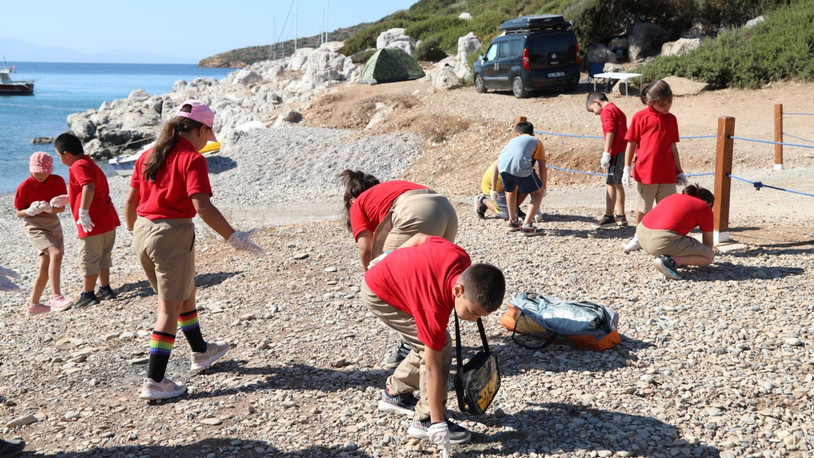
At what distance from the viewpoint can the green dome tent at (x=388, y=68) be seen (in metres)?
25.0

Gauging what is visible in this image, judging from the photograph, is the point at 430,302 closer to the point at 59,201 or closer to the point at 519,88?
the point at 59,201

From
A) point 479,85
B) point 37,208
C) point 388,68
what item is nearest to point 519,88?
point 479,85

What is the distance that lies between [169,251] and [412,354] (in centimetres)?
161

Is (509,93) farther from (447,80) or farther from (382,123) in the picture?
(382,123)

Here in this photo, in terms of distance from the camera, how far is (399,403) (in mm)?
3996

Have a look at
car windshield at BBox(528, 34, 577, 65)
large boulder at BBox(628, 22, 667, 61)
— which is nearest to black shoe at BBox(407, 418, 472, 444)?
car windshield at BBox(528, 34, 577, 65)

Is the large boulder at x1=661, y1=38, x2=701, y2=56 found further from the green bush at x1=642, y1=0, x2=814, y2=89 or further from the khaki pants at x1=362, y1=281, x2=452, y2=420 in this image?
the khaki pants at x1=362, y1=281, x2=452, y2=420

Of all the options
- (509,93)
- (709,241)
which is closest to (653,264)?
(709,241)

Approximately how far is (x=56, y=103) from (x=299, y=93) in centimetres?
4181

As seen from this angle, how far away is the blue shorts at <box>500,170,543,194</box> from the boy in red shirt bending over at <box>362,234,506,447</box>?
4417 mm

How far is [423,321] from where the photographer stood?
3.22m

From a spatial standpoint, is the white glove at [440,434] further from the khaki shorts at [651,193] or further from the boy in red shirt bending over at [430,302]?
the khaki shorts at [651,193]

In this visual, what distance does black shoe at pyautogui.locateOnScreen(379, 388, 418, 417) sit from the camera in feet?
13.1

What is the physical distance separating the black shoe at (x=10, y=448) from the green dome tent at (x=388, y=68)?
870 inches
